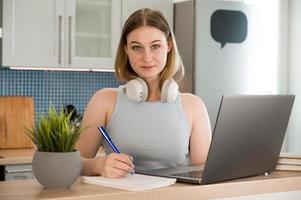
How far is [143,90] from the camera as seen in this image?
6.13 ft

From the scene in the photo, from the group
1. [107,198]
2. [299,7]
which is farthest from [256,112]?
[299,7]

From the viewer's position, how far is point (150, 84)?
1.93 m

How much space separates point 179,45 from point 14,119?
122 centimetres

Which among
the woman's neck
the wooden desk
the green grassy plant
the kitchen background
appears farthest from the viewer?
the kitchen background

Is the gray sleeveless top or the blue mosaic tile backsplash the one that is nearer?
the gray sleeveless top

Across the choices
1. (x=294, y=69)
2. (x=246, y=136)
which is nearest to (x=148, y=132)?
(x=246, y=136)

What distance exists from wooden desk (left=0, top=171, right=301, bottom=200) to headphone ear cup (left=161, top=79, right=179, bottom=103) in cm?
44

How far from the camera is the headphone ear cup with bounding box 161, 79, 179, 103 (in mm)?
1882

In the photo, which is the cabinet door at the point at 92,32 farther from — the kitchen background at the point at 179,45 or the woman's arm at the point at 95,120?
the woman's arm at the point at 95,120

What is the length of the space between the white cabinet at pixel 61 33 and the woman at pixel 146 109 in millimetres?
1636

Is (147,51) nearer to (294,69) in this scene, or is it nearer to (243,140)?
(243,140)

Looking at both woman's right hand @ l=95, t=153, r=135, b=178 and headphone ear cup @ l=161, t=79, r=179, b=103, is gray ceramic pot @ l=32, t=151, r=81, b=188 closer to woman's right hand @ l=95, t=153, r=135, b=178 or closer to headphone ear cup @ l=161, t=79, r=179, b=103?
woman's right hand @ l=95, t=153, r=135, b=178

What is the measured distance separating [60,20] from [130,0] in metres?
0.54

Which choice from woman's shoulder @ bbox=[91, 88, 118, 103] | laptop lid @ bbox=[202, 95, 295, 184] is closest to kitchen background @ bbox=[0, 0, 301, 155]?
woman's shoulder @ bbox=[91, 88, 118, 103]
